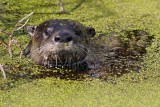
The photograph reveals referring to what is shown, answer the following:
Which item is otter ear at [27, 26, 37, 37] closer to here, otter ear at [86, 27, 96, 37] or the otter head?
the otter head

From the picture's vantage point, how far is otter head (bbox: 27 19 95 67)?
4.62m

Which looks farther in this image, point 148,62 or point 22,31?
point 22,31

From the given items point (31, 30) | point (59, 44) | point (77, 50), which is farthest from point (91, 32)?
point (59, 44)

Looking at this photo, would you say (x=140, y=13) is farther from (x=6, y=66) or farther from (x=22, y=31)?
(x=6, y=66)

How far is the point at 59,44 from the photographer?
15.0 feet

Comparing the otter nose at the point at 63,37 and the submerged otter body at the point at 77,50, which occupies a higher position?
the otter nose at the point at 63,37

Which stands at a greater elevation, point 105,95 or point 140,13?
point 140,13

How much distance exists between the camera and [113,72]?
479 cm

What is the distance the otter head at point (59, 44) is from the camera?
4.62 m

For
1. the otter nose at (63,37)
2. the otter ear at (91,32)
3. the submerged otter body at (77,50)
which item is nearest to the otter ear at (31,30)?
the submerged otter body at (77,50)

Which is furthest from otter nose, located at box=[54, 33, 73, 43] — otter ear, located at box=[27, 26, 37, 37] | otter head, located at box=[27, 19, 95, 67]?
otter ear, located at box=[27, 26, 37, 37]

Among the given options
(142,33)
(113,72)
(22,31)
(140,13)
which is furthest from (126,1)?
(113,72)

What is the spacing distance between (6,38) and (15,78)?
1.08 metres

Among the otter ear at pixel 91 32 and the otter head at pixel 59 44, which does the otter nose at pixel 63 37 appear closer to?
the otter head at pixel 59 44
